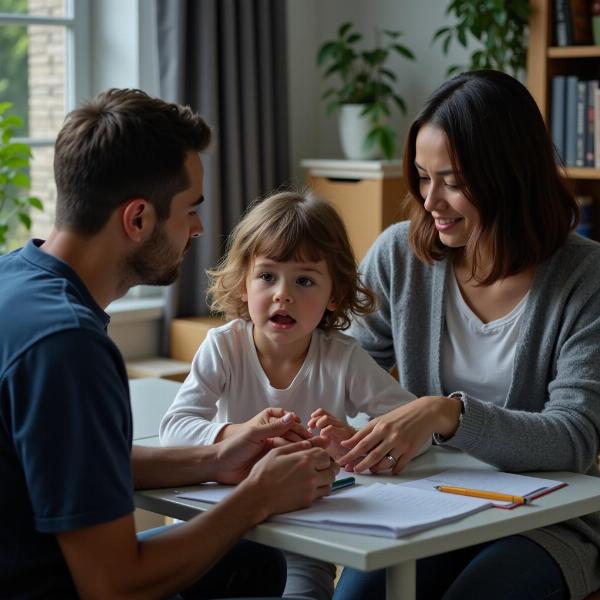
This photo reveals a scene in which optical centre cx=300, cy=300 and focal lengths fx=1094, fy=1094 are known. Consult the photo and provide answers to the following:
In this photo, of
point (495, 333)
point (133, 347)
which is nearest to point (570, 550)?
point (495, 333)

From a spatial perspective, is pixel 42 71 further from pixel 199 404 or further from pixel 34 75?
pixel 199 404

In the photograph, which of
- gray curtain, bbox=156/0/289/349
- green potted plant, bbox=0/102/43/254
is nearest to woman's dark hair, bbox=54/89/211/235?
green potted plant, bbox=0/102/43/254

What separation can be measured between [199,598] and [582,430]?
0.67 meters

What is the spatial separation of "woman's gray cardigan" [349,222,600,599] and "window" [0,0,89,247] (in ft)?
6.84

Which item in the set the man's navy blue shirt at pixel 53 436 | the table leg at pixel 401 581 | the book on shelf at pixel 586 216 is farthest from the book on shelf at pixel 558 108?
the man's navy blue shirt at pixel 53 436

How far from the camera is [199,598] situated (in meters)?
1.75

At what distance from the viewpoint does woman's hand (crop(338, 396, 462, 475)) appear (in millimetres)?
1653

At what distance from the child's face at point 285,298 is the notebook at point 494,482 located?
37cm

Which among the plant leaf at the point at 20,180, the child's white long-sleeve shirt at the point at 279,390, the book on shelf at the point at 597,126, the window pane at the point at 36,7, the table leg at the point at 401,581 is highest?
the window pane at the point at 36,7

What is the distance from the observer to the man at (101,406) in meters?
1.26

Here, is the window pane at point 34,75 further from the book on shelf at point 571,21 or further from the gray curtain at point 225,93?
the book on shelf at point 571,21

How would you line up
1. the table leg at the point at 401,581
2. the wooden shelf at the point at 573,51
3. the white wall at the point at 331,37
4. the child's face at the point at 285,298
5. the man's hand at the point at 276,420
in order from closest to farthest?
the table leg at the point at 401,581 → the man's hand at the point at 276,420 → the child's face at the point at 285,298 → the wooden shelf at the point at 573,51 → the white wall at the point at 331,37

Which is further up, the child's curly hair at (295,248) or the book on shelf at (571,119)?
the book on shelf at (571,119)

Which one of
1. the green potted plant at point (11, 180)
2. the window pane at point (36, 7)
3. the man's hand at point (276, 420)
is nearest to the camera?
the man's hand at point (276, 420)
